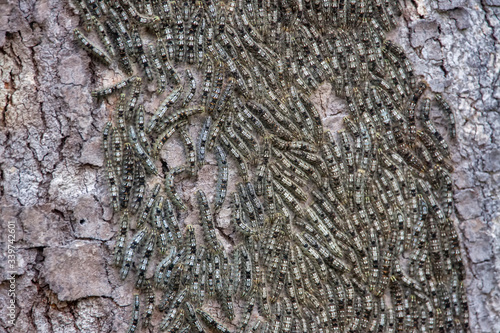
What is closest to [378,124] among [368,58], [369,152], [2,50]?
[369,152]

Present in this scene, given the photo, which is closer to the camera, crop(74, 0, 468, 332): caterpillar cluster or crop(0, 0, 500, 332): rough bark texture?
crop(0, 0, 500, 332): rough bark texture

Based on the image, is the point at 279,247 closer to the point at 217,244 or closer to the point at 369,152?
the point at 217,244

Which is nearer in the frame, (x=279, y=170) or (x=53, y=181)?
(x=53, y=181)

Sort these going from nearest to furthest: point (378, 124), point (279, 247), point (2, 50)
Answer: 1. point (2, 50)
2. point (279, 247)
3. point (378, 124)

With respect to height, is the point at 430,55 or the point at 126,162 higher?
the point at 430,55

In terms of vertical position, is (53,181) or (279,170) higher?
(279,170)

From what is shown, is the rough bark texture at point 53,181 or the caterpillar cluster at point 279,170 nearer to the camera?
the rough bark texture at point 53,181

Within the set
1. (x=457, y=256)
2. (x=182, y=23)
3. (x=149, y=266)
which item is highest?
(x=182, y=23)

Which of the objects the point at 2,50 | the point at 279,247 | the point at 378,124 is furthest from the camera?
the point at 378,124
